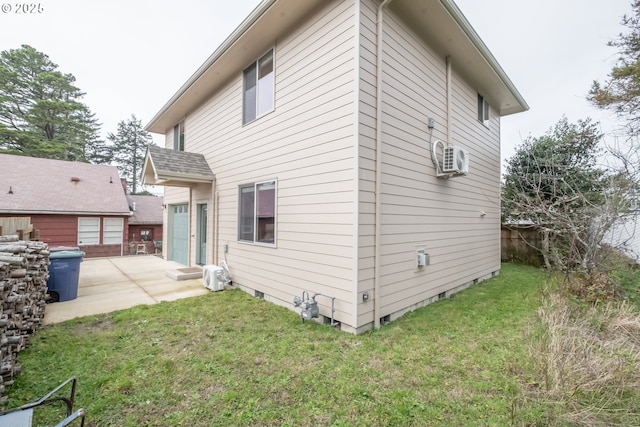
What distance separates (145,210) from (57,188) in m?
4.89

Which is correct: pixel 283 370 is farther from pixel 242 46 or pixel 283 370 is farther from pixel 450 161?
pixel 242 46

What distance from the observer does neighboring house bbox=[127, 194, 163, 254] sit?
16172mm

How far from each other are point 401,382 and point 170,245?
31.4 ft

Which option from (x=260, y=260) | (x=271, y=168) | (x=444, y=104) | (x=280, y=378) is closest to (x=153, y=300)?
(x=260, y=260)

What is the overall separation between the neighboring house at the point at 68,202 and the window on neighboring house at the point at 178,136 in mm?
6594

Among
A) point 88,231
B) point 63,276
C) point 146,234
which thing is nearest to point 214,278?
point 63,276

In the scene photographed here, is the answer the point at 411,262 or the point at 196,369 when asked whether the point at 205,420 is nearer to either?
the point at 196,369

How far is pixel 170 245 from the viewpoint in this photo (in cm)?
981

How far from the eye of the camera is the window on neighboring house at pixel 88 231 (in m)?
12.7

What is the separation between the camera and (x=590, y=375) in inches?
88.5

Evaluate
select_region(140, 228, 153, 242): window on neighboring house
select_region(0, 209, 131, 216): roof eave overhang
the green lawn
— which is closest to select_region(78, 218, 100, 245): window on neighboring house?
select_region(0, 209, 131, 216): roof eave overhang

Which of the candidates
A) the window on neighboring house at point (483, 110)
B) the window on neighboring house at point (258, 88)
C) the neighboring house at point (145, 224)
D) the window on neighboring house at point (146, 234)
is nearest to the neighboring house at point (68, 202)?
the neighboring house at point (145, 224)

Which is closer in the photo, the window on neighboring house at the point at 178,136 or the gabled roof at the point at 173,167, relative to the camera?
the gabled roof at the point at 173,167

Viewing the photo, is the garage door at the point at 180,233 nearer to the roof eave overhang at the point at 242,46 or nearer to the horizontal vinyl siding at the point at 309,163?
the roof eave overhang at the point at 242,46
